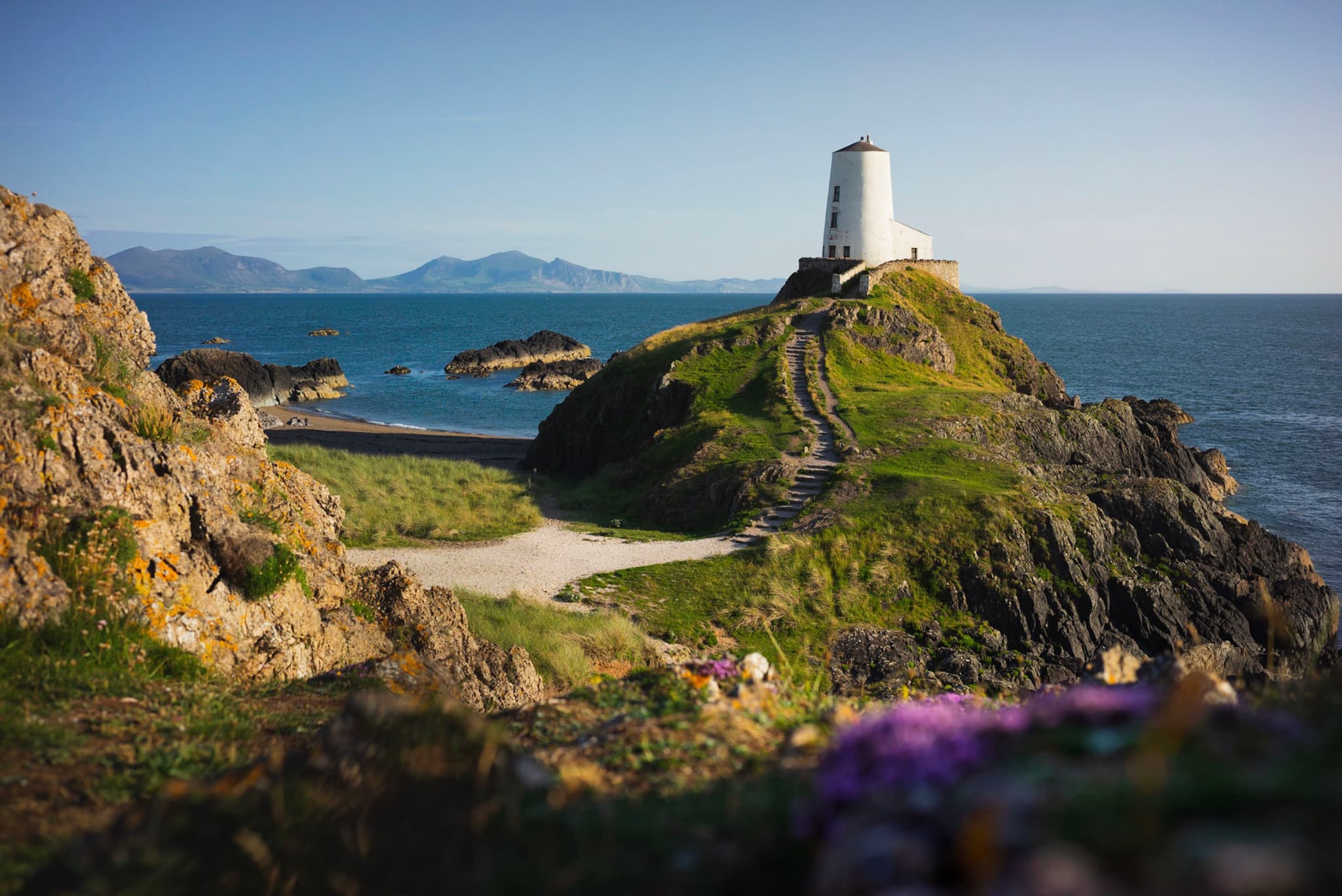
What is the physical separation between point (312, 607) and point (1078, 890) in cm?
1170

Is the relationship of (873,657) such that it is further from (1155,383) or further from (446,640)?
(1155,383)

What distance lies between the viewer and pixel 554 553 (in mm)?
28062

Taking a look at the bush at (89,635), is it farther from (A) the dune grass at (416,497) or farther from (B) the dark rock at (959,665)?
(B) the dark rock at (959,665)

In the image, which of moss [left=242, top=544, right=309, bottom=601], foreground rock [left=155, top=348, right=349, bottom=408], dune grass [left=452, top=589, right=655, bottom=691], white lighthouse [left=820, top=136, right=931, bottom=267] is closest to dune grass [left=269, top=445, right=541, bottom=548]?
dune grass [left=452, top=589, right=655, bottom=691]

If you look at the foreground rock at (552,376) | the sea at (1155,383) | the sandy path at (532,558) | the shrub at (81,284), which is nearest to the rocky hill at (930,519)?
the sandy path at (532,558)

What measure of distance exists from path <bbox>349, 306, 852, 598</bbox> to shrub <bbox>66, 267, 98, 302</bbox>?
10.0 meters

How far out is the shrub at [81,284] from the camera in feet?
45.1

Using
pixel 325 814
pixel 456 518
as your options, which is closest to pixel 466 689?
pixel 325 814

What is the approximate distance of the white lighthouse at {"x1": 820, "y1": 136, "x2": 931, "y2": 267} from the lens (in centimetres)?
6141

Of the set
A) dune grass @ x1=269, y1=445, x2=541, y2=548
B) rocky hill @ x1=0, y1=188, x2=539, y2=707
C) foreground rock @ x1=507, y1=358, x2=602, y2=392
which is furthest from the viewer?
foreground rock @ x1=507, y1=358, x2=602, y2=392

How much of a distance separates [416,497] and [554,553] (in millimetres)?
11051

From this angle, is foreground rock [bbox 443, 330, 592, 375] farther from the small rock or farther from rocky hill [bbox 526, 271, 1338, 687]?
the small rock

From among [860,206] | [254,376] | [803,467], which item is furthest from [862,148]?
[254,376]

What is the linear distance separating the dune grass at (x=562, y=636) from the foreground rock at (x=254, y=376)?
66.6m
